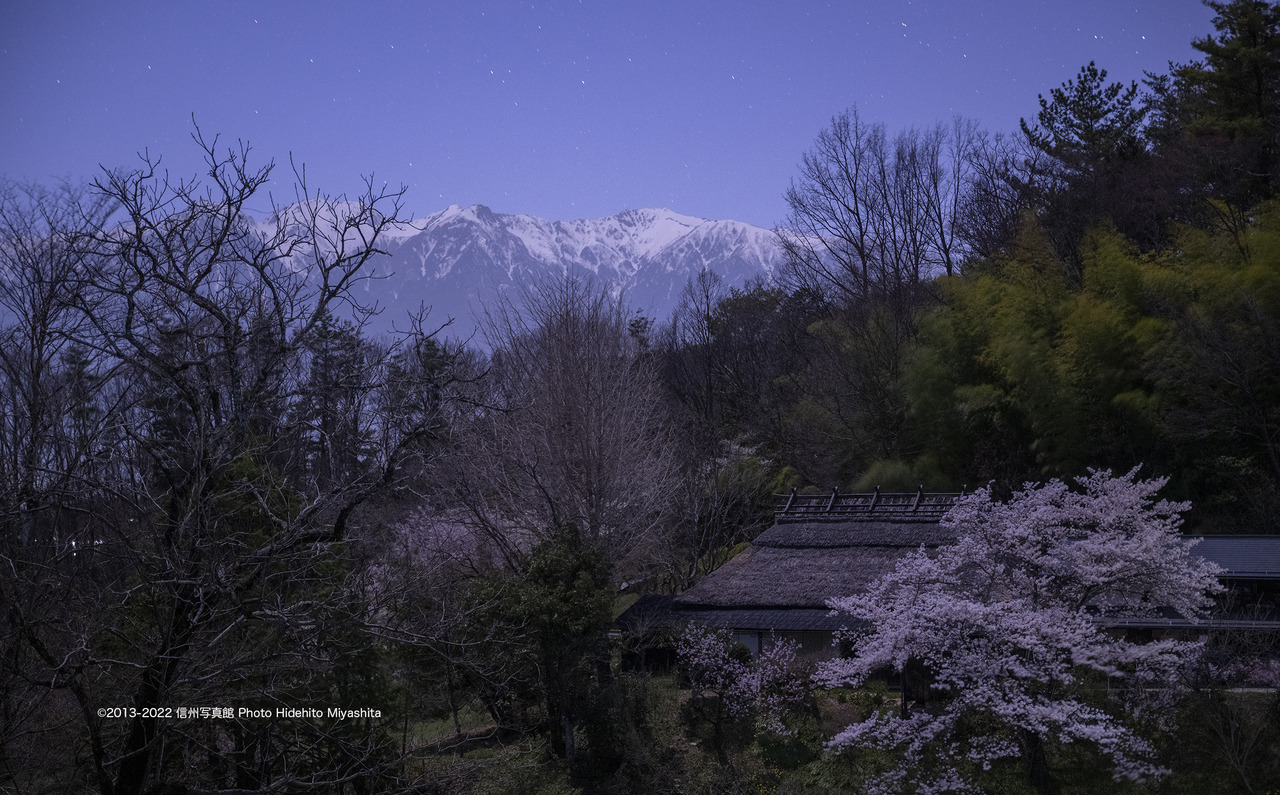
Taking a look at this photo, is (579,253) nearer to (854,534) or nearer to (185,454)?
(854,534)

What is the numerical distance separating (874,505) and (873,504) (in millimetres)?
29

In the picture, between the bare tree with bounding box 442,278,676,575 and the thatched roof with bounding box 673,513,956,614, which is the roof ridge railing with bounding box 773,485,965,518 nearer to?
the thatched roof with bounding box 673,513,956,614

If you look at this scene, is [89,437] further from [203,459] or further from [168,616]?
[168,616]

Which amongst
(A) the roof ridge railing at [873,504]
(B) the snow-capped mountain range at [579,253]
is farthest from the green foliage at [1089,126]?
(B) the snow-capped mountain range at [579,253]

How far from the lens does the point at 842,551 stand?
1603 cm

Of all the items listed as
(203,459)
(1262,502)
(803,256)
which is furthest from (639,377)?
(803,256)

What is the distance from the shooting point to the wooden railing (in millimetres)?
16516

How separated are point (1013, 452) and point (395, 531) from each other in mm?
13771

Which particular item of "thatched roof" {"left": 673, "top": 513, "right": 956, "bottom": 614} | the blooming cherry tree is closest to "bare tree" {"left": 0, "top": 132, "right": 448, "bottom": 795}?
the blooming cherry tree

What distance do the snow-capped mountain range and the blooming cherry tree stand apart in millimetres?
82916

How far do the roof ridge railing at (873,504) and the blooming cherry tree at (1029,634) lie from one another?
4339mm

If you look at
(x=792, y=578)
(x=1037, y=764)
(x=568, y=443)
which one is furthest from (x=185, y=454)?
(x=792, y=578)

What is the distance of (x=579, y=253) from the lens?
160375 millimetres

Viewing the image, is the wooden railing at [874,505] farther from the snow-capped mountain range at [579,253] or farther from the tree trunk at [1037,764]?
the snow-capped mountain range at [579,253]
